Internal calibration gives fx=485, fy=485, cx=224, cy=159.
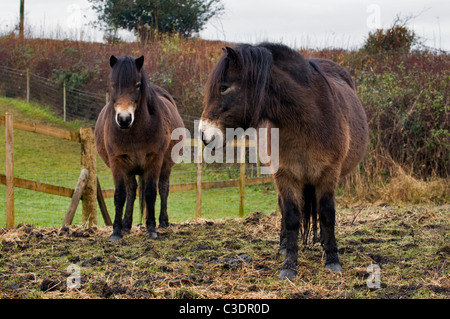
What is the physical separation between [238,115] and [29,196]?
27.6ft

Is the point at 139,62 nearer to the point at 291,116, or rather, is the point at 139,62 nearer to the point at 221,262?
the point at 291,116

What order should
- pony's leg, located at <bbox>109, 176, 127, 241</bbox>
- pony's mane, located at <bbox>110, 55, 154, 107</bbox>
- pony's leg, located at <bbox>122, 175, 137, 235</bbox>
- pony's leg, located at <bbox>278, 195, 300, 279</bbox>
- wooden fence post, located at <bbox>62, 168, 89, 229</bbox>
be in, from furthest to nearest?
1. wooden fence post, located at <bbox>62, 168, 89, 229</bbox>
2. pony's leg, located at <bbox>122, 175, 137, 235</bbox>
3. pony's leg, located at <bbox>109, 176, 127, 241</bbox>
4. pony's mane, located at <bbox>110, 55, 154, 107</bbox>
5. pony's leg, located at <bbox>278, 195, 300, 279</bbox>

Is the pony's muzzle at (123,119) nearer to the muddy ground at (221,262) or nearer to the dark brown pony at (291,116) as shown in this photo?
the muddy ground at (221,262)

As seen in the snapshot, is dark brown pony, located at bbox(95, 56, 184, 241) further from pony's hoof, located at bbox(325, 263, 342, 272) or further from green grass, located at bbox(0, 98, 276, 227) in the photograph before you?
pony's hoof, located at bbox(325, 263, 342, 272)

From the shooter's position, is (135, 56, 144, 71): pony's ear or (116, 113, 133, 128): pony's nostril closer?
(116, 113, 133, 128): pony's nostril

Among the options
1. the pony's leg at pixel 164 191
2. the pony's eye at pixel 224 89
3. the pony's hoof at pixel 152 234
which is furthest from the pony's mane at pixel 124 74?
the pony's eye at pixel 224 89

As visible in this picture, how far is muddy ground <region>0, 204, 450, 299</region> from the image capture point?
11.9 feet

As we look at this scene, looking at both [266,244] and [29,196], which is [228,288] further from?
[29,196]

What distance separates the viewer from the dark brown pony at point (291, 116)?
12.5 ft

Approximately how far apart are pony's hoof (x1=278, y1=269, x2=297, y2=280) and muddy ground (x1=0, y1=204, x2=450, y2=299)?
61 mm

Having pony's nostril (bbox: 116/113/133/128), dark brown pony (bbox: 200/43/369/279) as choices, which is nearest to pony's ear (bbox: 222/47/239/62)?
dark brown pony (bbox: 200/43/369/279)

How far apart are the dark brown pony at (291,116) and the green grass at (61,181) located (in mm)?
4675
